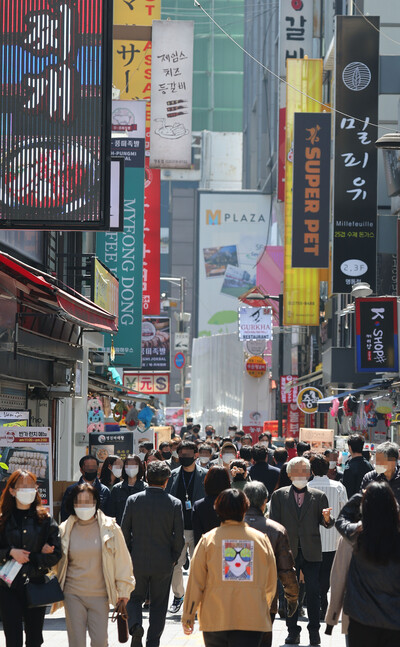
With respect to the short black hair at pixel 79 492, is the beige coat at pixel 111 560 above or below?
below

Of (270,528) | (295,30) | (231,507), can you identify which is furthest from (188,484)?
(295,30)

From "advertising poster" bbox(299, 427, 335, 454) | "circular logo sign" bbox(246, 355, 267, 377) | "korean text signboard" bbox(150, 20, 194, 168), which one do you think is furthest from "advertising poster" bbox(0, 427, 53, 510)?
"circular logo sign" bbox(246, 355, 267, 377)

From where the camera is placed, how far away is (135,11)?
3456 centimetres

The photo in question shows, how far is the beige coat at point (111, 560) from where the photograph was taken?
751 cm

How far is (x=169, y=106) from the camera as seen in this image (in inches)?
792

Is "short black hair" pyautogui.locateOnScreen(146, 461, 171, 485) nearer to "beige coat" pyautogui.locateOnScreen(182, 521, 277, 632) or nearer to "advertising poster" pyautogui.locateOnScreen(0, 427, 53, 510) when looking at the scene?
"advertising poster" pyautogui.locateOnScreen(0, 427, 53, 510)

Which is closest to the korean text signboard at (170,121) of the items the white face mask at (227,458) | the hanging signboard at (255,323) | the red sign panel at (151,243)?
the white face mask at (227,458)

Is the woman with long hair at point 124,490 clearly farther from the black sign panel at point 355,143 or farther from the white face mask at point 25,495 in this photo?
the black sign panel at point 355,143

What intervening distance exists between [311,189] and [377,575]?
26.2 metres

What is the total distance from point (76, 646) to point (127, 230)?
61.5 feet

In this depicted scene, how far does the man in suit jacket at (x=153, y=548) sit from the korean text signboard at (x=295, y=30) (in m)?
40.0

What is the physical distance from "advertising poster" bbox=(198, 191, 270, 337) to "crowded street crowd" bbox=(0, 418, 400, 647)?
89841mm

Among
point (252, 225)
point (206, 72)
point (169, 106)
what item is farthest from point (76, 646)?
point (206, 72)

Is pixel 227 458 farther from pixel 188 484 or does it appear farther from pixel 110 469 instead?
pixel 188 484
